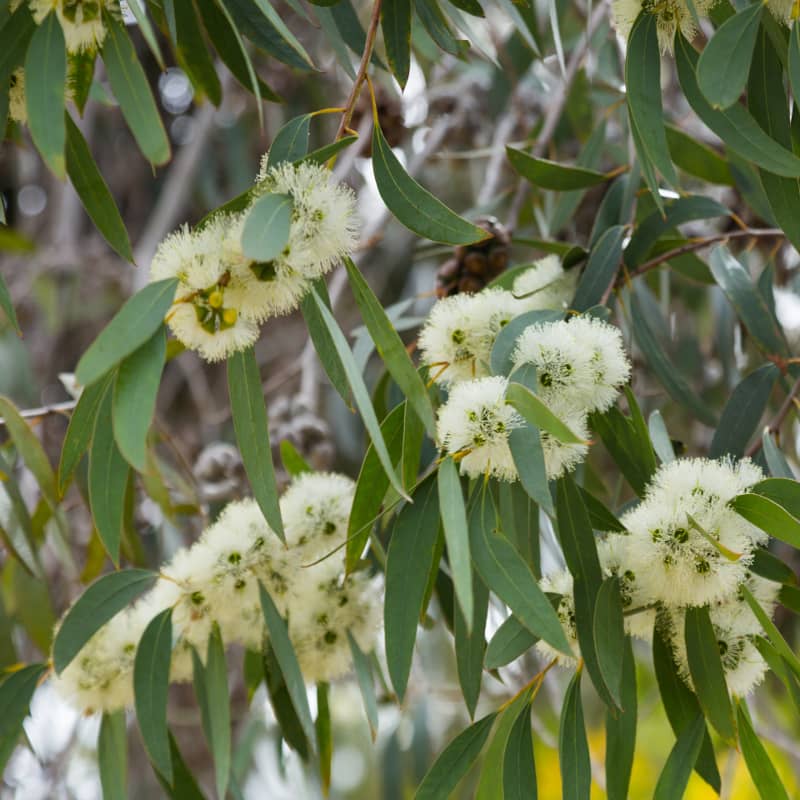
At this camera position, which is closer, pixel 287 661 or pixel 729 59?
pixel 729 59

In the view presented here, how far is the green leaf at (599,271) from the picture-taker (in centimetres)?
107

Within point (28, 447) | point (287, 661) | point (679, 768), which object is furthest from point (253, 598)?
point (679, 768)

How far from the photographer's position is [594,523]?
3.12ft

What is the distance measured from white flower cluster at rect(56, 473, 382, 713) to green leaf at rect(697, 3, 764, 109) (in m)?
0.54

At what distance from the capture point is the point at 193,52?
105 centimetres

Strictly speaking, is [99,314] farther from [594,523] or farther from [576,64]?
[594,523]

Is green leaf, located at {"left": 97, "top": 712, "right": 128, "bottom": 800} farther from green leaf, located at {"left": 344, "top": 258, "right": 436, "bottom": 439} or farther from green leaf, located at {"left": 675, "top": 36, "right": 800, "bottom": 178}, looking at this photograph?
green leaf, located at {"left": 675, "top": 36, "right": 800, "bottom": 178}

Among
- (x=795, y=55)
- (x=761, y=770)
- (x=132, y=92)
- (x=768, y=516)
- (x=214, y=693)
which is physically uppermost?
(x=132, y=92)

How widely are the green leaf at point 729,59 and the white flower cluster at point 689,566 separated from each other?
11.3 inches

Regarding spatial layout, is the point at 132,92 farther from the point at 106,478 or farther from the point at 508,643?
the point at 508,643

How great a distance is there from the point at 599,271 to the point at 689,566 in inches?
14.6

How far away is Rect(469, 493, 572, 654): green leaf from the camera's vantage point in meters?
0.77

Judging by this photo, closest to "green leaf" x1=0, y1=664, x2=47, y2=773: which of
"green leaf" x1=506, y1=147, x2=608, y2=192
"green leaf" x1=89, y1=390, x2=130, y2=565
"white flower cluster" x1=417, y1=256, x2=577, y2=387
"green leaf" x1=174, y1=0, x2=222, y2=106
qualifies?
"green leaf" x1=89, y1=390, x2=130, y2=565

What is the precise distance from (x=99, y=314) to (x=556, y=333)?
77.8 inches
